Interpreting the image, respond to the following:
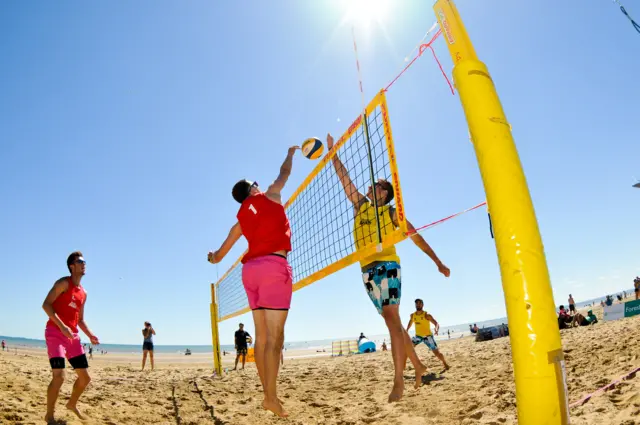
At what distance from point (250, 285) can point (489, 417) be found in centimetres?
283

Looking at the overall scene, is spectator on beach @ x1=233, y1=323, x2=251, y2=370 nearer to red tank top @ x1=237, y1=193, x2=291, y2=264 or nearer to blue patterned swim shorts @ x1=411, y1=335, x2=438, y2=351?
blue patterned swim shorts @ x1=411, y1=335, x2=438, y2=351

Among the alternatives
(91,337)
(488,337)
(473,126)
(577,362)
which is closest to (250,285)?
(473,126)

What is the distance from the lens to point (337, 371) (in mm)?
8867

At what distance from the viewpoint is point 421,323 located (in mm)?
8312

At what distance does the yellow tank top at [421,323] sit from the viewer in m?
8.08

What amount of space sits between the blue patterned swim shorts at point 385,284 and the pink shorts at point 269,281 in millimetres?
910

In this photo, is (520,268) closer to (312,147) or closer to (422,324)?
(312,147)

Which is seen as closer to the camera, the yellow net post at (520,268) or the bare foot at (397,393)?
the yellow net post at (520,268)

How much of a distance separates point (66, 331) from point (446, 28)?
4.55 metres

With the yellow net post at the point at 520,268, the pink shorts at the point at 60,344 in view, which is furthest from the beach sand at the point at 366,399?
the yellow net post at the point at 520,268

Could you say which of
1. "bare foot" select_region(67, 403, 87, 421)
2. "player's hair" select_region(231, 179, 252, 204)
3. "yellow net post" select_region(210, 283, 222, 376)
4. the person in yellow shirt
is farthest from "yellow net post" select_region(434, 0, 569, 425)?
"yellow net post" select_region(210, 283, 222, 376)

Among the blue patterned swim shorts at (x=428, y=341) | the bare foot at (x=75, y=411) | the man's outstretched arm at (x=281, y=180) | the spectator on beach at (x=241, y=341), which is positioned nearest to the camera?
the man's outstretched arm at (x=281, y=180)

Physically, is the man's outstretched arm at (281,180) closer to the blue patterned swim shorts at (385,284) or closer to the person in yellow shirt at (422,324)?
the blue patterned swim shorts at (385,284)

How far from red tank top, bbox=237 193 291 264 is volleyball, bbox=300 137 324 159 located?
1062 millimetres
